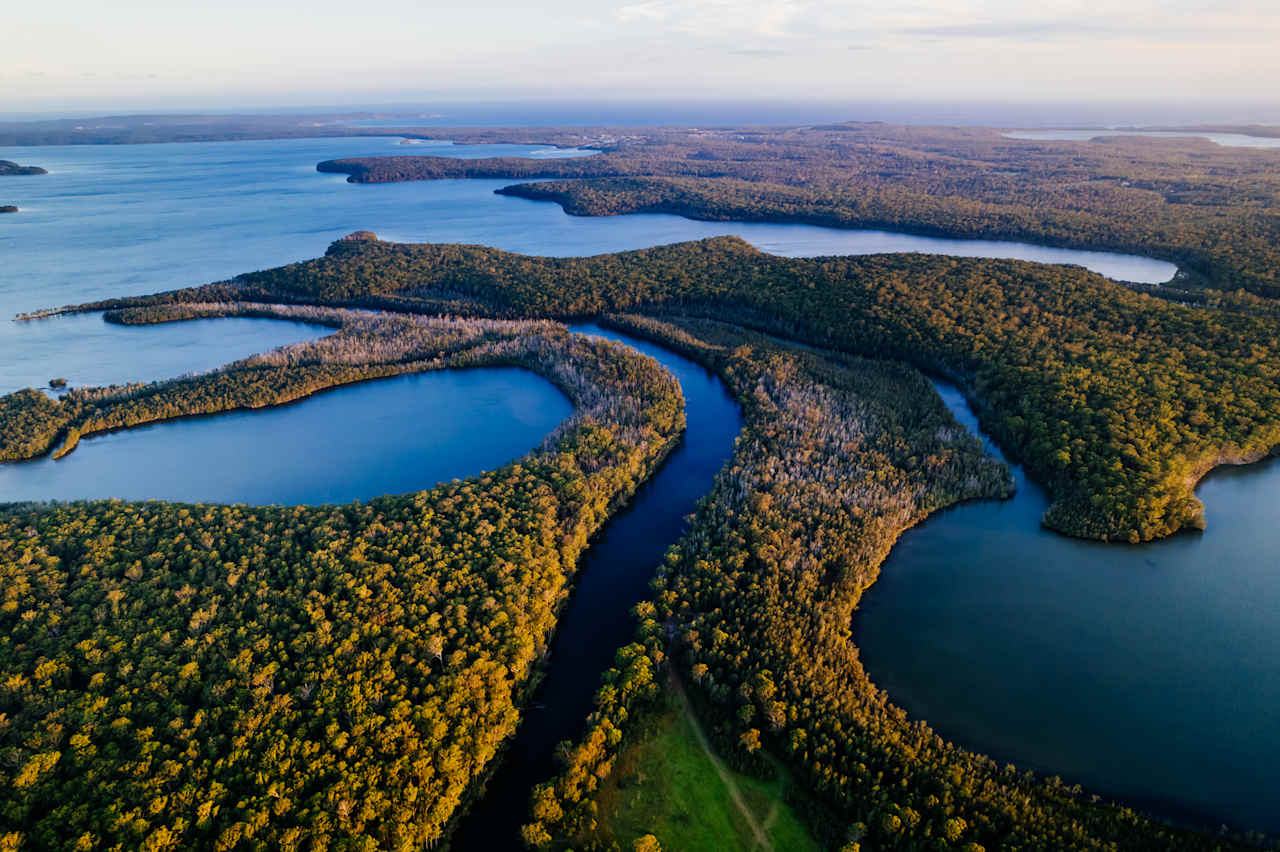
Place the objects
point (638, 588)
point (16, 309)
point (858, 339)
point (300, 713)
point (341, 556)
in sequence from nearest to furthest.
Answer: point (300, 713)
point (341, 556)
point (638, 588)
point (858, 339)
point (16, 309)

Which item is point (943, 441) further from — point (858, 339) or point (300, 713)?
point (300, 713)

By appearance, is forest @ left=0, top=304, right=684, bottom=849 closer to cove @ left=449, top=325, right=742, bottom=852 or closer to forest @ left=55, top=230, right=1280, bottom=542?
cove @ left=449, top=325, right=742, bottom=852

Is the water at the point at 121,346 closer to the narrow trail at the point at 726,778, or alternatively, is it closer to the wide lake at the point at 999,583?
the wide lake at the point at 999,583

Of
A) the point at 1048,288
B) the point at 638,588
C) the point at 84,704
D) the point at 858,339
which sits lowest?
the point at 638,588

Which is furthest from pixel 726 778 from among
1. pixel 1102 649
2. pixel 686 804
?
pixel 1102 649

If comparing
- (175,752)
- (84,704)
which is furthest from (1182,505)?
(84,704)

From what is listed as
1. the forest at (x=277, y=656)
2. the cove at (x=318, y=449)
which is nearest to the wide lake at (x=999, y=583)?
the cove at (x=318, y=449)
